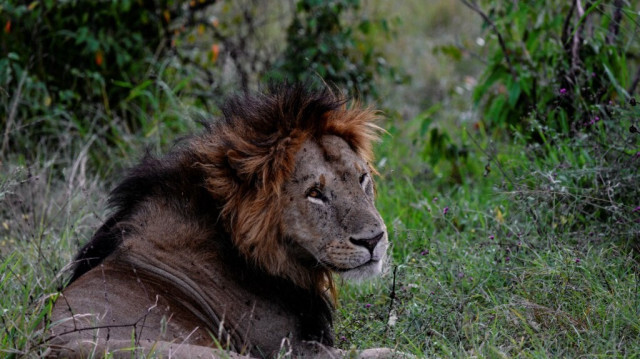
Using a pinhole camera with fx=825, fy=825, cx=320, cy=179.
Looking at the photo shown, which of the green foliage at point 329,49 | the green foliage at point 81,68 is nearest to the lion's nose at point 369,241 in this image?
the green foliage at point 81,68

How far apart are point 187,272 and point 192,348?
0.59 meters

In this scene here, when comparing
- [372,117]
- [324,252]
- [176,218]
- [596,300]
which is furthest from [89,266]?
[596,300]

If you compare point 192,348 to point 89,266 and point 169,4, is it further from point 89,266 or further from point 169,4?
point 169,4

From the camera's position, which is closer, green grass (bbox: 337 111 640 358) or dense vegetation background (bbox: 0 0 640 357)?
green grass (bbox: 337 111 640 358)

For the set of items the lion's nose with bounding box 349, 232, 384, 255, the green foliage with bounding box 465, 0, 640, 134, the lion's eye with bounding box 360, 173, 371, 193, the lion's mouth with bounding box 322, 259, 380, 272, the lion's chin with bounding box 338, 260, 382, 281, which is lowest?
the green foliage with bounding box 465, 0, 640, 134

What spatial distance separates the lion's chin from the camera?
12.3ft

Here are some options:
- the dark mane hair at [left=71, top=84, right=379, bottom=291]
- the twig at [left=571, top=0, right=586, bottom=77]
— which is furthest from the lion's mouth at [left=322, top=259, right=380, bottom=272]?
the twig at [left=571, top=0, right=586, bottom=77]

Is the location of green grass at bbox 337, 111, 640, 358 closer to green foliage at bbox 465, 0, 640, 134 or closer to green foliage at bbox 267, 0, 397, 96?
green foliage at bbox 465, 0, 640, 134

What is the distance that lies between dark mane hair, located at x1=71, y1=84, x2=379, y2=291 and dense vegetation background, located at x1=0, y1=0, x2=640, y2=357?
48cm

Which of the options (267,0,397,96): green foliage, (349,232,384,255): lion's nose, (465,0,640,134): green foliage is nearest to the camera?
(349,232,384,255): lion's nose

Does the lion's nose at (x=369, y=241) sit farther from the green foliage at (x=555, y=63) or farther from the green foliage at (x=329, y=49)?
the green foliage at (x=329, y=49)

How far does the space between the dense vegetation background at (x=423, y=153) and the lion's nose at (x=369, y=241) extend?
35cm

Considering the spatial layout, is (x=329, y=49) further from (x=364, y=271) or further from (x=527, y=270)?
(x=364, y=271)

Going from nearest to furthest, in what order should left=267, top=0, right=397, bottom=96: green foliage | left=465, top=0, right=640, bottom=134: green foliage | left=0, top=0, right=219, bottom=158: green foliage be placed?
1. left=465, top=0, right=640, bottom=134: green foliage
2. left=0, top=0, right=219, bottom=158: green foliage
3. left=267, top=0, right=397, bottom=96: green foliage
